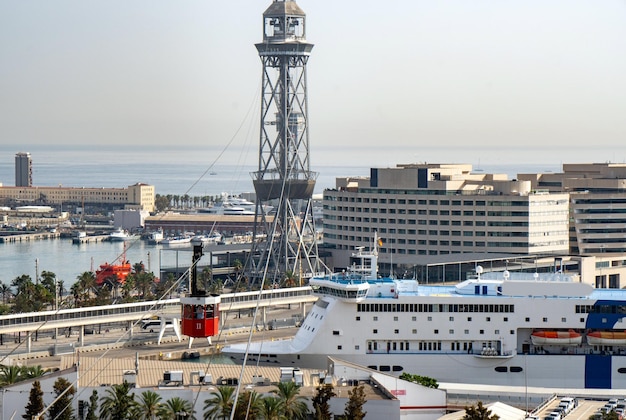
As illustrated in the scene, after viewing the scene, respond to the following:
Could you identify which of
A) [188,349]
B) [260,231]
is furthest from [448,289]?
[260,231]

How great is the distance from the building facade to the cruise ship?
10565cm

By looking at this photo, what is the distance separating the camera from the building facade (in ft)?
473

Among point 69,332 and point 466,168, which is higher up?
point 466,168

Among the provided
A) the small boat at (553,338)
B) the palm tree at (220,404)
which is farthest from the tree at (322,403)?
the small boat at (553,338)

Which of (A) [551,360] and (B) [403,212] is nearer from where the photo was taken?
(A) [551,360]

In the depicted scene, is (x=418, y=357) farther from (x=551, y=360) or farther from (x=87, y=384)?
(x=87, y=384)

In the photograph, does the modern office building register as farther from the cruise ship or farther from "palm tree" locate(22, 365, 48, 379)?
"palm tree" locate(22, 365, 48, 379)

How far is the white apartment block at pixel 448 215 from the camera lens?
67875 millimetres

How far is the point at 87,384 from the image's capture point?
29.3 meters

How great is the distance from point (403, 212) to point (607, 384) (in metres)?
35.1

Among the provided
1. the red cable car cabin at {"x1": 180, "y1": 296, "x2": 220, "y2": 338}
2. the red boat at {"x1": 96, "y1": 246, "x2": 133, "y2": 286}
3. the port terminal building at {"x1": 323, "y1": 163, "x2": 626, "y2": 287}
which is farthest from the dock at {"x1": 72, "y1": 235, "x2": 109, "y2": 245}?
the red cable car cabin at {"x1": 180, "y1": 296, "x2": 220, "y2": 338}

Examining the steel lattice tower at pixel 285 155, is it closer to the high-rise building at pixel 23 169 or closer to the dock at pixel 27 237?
the dock at pixel 27 237

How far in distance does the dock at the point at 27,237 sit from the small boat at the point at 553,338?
87.6 meters

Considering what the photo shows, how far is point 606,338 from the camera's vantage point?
117 feet
